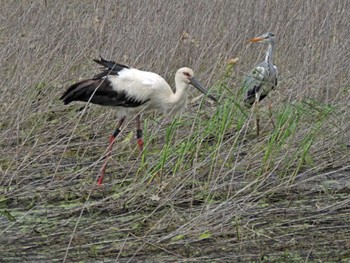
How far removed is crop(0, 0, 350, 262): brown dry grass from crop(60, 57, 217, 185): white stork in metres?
0.15

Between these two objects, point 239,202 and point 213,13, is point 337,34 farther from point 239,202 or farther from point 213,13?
point 239,202

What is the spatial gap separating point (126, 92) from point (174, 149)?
91 centimetres

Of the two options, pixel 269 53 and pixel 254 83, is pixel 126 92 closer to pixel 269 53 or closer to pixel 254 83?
pixel 254 83

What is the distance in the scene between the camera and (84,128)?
6121 mm

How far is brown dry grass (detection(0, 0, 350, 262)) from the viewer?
4.46 m

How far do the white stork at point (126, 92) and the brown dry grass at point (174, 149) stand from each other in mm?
155

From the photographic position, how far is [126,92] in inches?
245

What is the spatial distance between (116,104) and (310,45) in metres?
2.00

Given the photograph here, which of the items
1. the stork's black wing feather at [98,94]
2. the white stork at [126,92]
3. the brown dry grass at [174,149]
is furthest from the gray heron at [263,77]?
the stork's black wing feather at [98,94]

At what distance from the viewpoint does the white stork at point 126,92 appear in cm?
611

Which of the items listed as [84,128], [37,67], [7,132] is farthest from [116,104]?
[37,67]

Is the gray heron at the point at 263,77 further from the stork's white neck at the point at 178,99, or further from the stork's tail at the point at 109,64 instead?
the stork's tail at the point at 109,64

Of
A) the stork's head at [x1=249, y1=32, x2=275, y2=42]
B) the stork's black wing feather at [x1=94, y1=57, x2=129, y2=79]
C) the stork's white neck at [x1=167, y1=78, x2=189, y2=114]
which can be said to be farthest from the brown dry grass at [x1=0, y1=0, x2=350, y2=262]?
the stork's black wing feather at [x1=94, y1=57, x2=129, y2=79]

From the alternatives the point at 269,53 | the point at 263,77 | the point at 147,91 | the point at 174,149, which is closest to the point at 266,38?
the point at 269,53
